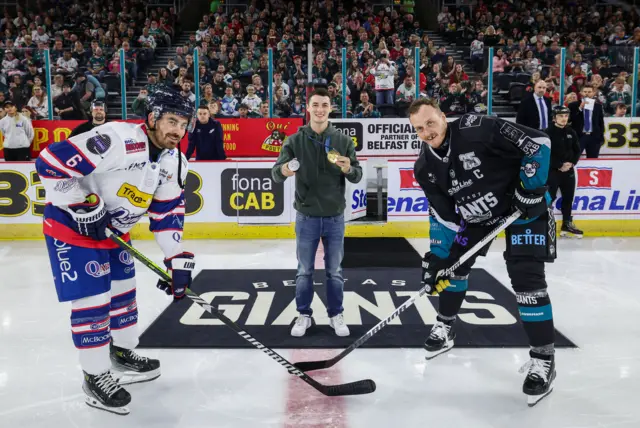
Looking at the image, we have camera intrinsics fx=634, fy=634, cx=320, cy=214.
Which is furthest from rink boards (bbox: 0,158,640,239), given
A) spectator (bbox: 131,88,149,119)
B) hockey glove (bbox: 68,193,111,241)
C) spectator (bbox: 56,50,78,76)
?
spectator (bbox: 56,50,78,76)

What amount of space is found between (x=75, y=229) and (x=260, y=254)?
3.97 meters

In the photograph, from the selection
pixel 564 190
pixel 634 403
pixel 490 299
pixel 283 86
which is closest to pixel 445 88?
pixel 283 86

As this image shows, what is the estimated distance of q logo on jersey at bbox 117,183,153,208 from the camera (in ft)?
10.3

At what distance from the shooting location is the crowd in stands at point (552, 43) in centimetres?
1180

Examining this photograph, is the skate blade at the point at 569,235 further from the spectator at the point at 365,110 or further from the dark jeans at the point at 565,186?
the spectator at the point at 365,110

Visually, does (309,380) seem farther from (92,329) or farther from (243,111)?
(243,111)

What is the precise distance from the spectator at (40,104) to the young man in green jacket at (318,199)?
9448mm

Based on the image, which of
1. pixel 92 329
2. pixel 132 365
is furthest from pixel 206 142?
pixel 92 329

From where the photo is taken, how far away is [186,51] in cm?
1231

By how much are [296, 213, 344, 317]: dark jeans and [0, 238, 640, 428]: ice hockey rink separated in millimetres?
448

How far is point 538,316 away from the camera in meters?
3.37

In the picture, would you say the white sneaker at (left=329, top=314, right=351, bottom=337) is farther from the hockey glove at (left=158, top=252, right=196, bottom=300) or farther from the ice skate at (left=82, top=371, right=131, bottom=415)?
the ice skate at (left=82, top=371, right=131, bottom=415)

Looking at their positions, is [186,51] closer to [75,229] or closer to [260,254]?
[260,254]

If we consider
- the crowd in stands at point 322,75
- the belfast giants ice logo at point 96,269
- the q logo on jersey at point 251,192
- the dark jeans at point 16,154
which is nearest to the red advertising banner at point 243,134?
the crowd in stands at point 322,75
